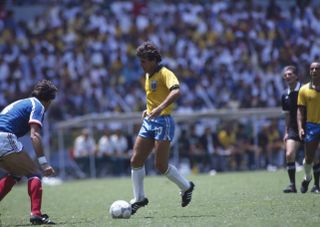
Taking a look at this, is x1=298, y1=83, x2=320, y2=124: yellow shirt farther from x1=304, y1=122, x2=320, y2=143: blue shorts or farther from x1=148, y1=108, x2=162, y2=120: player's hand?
x1=148, y1=108, x2=162, y2=120: player's hand

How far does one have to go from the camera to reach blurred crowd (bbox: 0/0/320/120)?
94.2 ft

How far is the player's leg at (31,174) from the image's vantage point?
10.3 metres

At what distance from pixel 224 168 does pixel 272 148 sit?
177cm

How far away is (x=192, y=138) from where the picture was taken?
27.3 m

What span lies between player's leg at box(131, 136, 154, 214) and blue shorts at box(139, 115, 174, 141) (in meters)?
0.10

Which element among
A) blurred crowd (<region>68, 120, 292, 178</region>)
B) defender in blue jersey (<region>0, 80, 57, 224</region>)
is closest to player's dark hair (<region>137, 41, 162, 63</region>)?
defender in blue jersey (<region>0, 80, 57, 224</region>)

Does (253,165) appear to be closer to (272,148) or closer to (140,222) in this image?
(272,148)

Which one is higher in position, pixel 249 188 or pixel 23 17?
pixel 23 17

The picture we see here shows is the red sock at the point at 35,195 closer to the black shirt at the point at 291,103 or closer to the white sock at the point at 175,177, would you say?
the white sock at the point at 175,177

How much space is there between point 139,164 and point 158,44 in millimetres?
19996

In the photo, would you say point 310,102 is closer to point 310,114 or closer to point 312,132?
point 310,114

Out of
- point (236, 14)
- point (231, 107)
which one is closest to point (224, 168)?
point (231, 107)

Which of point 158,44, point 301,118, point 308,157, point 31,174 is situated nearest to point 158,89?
point 31,174

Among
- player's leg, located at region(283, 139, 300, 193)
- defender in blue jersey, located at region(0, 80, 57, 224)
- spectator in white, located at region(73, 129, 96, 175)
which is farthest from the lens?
spectator in white, located at region(73, 129, 96, 175)
